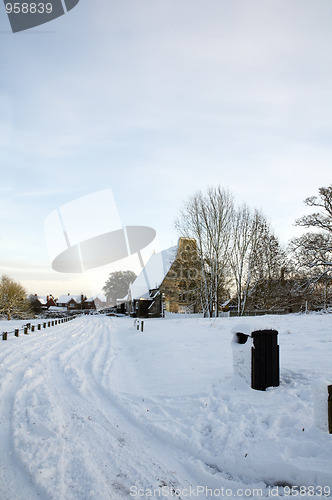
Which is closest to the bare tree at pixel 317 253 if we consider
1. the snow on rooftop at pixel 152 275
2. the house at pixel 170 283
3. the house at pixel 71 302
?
the house at pixel 170 283

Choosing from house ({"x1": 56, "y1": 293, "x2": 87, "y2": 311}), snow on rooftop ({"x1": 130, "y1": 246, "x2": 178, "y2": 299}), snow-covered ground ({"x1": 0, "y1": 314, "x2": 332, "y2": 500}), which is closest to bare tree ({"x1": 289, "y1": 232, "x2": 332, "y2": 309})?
snow-covered ground ({"x1": 0, "y1": 314, "x2": 332, "y2": 500})

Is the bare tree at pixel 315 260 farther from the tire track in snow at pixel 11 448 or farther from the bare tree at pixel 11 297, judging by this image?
the bare tree at pixel 11 297

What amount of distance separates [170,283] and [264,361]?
3685 cm

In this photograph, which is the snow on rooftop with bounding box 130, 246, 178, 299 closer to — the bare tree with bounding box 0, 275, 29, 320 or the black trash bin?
the bare tree with bounding box 0, 275, 29, 320

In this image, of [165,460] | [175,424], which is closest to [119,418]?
[175,424]

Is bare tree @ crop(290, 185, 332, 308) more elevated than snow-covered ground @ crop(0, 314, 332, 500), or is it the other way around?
bare tree @ crop(290, 185, 332, 308)

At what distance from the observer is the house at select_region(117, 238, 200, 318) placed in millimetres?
31031

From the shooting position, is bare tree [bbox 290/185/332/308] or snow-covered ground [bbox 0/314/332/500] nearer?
snow-covered ground [bbox 0/314/332/500]

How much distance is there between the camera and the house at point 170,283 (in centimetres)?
3103

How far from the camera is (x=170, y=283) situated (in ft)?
138

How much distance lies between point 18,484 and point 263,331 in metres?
4.00

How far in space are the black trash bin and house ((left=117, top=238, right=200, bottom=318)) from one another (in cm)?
2302

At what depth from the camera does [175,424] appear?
4.48 metres

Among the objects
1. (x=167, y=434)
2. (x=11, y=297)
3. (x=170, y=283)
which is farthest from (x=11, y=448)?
(x=11, y=297)
